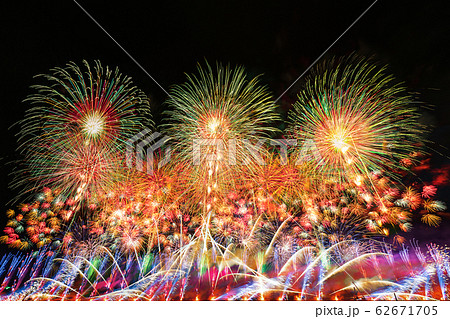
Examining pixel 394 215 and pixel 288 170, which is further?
pixel 288 170

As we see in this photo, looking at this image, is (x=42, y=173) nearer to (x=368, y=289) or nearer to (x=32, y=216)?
(x=32, y=216)

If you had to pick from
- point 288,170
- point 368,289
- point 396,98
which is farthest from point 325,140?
point 368,289

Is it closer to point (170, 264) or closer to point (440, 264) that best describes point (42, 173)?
point (170, 264)

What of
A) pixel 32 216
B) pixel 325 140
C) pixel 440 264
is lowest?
pixel 440 264

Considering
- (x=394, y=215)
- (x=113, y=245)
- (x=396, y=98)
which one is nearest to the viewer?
(x=396, y=98)

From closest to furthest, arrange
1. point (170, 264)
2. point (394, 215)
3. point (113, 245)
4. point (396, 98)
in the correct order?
point (396, 98) → point (394, 215) → point (170, 264) → point (113, 245)
